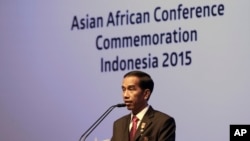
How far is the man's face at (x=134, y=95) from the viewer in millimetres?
4281

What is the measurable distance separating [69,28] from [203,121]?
1164 millimetres

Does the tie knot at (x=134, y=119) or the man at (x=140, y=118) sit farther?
the tie knot at (x=134, y=119)

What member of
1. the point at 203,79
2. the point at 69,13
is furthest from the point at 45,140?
the point at 203,79

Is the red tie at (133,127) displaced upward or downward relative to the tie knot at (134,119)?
downward

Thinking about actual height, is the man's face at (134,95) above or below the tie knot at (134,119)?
above

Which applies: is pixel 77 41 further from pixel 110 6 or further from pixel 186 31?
pixel 186 31

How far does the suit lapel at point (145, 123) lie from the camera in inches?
165

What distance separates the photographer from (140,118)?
430 centimetres

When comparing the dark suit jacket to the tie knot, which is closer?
the dark suit jacket

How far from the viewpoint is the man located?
4.16 meters

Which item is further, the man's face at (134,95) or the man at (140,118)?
the man's face at (134,95)

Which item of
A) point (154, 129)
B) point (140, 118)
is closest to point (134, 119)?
point (140, 118)

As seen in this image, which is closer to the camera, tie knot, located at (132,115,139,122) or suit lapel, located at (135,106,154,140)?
suit lapel, located at (135,106,154,140)

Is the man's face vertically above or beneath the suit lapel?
above
